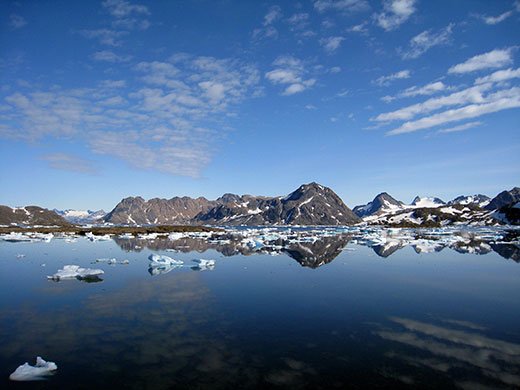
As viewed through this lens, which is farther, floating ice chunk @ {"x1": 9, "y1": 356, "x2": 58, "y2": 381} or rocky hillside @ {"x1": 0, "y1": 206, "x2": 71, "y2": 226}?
rocky hillside @ {"x1": 0, "y1": 206, "x2": 71, "y2": 226}

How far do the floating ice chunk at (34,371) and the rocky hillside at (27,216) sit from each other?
171 meters

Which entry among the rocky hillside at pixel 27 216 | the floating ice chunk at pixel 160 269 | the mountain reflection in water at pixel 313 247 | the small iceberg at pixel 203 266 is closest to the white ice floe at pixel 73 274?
the floating ice chunk at pixel 160 269

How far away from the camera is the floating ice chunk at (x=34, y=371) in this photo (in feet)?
24.2

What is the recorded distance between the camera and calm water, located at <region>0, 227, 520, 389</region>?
7562 mm

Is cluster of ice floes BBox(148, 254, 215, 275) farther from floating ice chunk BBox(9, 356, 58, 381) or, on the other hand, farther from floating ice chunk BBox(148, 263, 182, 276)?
floating ice chunk BBox(9, 356, 58, 381)

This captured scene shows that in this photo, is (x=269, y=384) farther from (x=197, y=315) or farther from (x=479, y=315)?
(x=479, y=315)

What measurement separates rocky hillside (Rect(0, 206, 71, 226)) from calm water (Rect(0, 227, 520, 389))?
542ft

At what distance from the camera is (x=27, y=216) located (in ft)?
561

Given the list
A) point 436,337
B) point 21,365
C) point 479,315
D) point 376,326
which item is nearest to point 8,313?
point 21,365

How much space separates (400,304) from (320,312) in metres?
4.47

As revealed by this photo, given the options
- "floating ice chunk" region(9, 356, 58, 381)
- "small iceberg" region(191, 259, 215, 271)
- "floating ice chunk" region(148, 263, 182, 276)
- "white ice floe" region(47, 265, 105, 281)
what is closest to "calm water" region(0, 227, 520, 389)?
"floating ice chunk" region(9, 356, 58, 381)

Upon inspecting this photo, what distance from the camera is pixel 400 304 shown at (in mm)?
14133

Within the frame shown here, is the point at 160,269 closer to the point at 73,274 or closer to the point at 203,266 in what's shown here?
the point at 203,266

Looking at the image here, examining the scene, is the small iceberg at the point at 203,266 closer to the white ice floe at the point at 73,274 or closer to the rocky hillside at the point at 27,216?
the white ice floe at the point at 73,274
